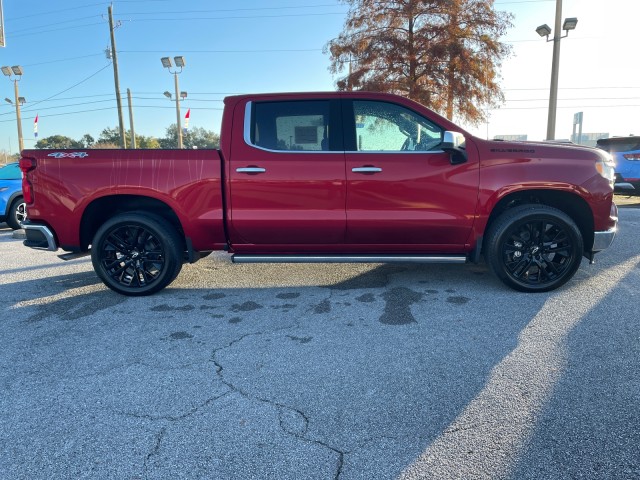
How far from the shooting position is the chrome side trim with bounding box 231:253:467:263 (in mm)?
4344

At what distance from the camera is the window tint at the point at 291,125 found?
14.2 ft

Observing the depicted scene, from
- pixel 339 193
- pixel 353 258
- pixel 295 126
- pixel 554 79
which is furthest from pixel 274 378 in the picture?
pixel 554 79

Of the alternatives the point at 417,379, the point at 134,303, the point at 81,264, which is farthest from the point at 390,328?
the point at 81,264

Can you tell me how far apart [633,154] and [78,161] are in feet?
41.5

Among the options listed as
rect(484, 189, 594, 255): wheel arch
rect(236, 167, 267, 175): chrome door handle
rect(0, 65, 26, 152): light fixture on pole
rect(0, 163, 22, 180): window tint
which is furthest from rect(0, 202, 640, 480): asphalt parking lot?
rect(0, 65, 26, 152): light fixture on pole

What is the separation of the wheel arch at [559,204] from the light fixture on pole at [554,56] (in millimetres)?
11003

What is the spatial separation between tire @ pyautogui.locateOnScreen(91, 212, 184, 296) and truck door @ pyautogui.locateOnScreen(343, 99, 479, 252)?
1.86 metres

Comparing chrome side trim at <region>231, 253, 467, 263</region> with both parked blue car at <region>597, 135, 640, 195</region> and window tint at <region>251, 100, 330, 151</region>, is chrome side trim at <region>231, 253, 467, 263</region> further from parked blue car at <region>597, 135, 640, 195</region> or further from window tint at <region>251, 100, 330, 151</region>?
parked blue car at <region>597, 135, 640, 195</region>

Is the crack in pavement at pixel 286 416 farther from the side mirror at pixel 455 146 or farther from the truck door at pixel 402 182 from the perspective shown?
the side mirror at pixel 455 146

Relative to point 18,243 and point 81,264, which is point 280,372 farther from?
point 18,243

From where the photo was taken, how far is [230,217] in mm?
4324

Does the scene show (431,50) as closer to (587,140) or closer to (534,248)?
(534,248)

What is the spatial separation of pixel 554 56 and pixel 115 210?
14.3 meters

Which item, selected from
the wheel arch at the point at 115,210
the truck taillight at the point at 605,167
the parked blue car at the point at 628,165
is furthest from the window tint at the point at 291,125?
the parked blue car at the point at 628,165
